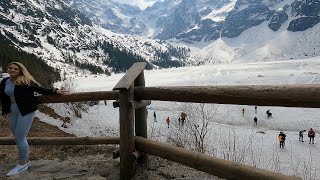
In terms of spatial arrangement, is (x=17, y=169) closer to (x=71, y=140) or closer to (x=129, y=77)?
(x=71, y=140)

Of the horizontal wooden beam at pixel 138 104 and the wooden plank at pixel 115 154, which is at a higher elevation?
the horizontal wooden beam at pixel 138 104

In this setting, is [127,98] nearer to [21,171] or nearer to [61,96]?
[61,96]

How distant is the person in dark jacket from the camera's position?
17.0 feet

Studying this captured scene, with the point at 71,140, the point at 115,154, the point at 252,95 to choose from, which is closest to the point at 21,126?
the point at 71,140

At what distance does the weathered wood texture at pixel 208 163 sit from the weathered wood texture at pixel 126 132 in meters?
0.19

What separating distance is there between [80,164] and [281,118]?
40.0 m

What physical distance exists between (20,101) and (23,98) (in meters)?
0.06

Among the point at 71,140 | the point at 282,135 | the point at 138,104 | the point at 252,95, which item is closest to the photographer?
the point at 252,95

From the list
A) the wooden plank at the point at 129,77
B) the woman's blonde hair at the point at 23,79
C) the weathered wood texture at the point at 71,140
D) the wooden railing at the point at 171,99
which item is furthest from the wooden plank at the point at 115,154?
the woman's blonde hair at the point at 23,79

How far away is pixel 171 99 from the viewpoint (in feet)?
13.8

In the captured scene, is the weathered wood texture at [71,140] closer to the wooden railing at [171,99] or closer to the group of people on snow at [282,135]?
the wooden railing at [171,99]

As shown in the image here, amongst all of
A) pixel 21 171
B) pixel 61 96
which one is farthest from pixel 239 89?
pixel 21 171

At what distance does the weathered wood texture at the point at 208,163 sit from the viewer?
327 cm

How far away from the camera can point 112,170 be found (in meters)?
5.14
